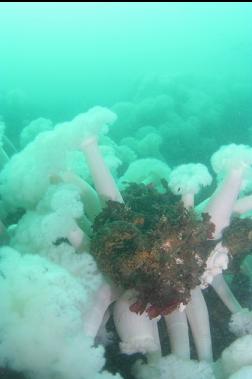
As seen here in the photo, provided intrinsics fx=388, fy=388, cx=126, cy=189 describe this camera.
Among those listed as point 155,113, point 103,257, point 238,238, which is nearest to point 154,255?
point 103,257

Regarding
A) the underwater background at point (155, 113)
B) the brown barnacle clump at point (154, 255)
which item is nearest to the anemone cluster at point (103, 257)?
the brown barnacle clump at point (154, 255)

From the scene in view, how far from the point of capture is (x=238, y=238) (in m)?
5.00

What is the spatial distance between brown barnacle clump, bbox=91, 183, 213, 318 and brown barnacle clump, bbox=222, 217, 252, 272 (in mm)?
551

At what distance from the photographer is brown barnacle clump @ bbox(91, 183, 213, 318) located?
4.14 metres

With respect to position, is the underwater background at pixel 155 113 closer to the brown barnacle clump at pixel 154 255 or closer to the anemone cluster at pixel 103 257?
the anemone cluster at pixel 103 257

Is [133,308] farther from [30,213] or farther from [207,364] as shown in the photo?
[30,213]

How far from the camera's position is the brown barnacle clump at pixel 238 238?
16.3 ft

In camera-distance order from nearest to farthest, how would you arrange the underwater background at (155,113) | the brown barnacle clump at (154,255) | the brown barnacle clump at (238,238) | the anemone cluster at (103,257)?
the anemone cluster at (103,257) → the brown barnacle clump at (154,255) → the brown barnacle clump at (238,238) → the underwater background at (155,113)

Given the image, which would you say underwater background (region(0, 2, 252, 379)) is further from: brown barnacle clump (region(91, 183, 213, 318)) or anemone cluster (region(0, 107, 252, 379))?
brown barnacle clump (region(91, 183, 213, 318))

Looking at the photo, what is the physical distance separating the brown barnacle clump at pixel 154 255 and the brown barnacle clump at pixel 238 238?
0.55m

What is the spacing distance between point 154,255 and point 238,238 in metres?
1.44

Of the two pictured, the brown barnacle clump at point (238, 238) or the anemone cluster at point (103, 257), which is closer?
the anemone cluster at point (103, 257)

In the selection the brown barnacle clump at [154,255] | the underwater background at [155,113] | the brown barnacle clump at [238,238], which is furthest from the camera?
the underwater background at [155,113]

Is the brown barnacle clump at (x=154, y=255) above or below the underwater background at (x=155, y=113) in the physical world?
below
